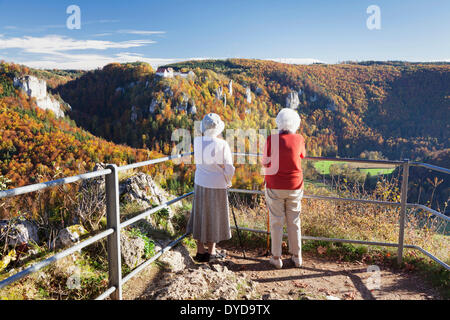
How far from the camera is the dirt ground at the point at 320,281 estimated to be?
2.88m

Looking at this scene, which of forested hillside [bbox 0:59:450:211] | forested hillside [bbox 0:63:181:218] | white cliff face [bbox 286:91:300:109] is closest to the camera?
forested hillside [bbox 0:63:181:218]

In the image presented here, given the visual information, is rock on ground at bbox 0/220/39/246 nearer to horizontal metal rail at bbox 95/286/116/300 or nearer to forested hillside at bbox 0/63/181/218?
horizontal metal rail at bbox 95/286/116/300

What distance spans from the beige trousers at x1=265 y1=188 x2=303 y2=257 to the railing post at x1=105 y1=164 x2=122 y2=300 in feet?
4.89

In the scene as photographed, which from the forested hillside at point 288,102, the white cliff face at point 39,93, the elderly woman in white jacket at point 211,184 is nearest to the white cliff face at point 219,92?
the forested hillside at point 288,102

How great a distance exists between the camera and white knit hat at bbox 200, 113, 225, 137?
3.21 m

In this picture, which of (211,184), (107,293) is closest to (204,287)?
(107,293)

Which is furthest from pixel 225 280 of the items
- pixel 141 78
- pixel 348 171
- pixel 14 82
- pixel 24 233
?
pixel 14 82

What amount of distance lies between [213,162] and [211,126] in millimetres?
354

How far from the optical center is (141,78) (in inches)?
2899

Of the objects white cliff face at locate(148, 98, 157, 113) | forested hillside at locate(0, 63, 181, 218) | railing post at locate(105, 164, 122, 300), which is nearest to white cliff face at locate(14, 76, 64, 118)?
forested hillside at locate(0, 63, 181, 218)

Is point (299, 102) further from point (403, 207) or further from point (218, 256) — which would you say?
point (218, 256)

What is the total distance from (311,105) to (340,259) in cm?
6677

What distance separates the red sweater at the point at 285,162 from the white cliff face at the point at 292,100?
63722 millimetres

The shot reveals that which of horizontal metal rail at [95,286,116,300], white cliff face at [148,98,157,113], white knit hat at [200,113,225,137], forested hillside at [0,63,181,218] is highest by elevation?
white cliff face at [148,98,157,113]
